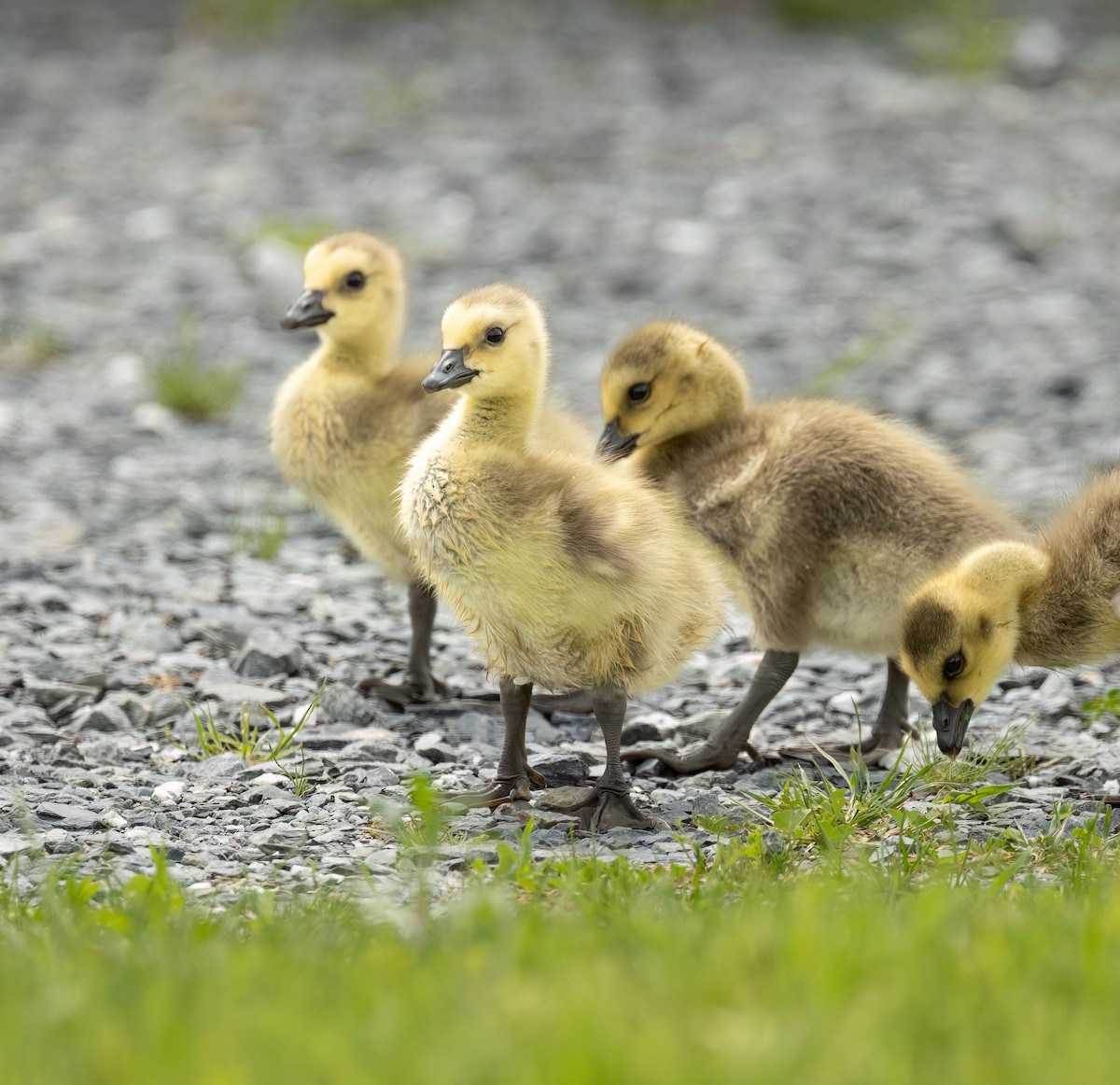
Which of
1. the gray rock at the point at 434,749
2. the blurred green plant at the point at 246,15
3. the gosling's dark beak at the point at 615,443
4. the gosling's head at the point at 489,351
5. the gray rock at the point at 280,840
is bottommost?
the gray rock at the point at 434,749

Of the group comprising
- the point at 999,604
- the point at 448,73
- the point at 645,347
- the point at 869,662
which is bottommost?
the point at 869,662

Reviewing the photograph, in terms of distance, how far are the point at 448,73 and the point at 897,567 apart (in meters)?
11.1

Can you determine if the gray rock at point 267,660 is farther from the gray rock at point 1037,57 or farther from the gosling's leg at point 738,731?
the gray rock at point 1037,57

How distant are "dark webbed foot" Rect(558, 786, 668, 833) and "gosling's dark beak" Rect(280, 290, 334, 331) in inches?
93.0

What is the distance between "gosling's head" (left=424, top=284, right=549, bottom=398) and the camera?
185 inches

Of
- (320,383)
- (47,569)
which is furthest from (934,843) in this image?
(47,569)

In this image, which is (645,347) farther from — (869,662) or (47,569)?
(47,569)

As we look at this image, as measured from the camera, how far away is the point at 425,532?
15.1 feet

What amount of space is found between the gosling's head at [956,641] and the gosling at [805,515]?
0.99 ft

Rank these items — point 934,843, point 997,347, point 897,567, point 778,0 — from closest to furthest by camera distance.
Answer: point 934,843 < point 897,567 < point 997,347 < point 778,0

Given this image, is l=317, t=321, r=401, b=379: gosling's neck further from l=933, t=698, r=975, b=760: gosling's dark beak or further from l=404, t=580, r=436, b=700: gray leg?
l=933, t=698, r=975, b=760: gosling's dark beak

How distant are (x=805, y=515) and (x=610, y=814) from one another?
111 centimetres

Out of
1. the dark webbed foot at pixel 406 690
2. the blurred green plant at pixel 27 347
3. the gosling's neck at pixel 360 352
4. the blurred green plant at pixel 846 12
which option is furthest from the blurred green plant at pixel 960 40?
the dark webbed foot at pixel 406 690

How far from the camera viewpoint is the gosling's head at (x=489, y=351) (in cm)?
470
